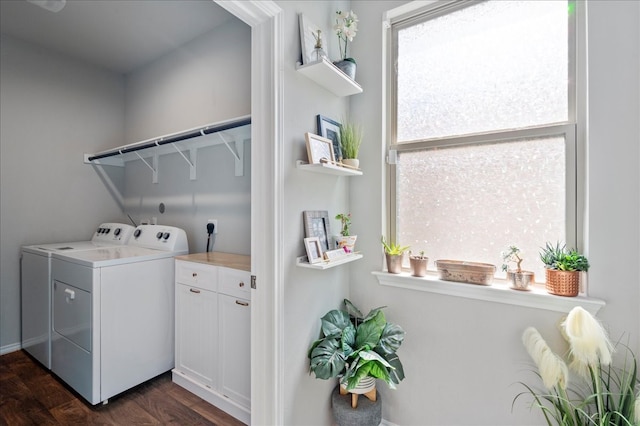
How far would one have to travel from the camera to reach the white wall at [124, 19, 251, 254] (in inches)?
87.5

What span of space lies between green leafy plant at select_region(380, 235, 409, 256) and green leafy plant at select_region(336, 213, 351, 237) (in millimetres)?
220

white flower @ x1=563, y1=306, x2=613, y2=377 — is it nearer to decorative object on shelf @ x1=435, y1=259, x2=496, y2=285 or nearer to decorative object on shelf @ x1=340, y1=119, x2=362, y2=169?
decorative object on shelf @ x1=435, y1=259, x2=496, y2=285

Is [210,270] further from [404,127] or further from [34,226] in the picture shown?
[34,226]

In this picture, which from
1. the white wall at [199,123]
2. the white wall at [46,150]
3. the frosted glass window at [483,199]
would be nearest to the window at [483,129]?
the frosted glass window at [483,199]

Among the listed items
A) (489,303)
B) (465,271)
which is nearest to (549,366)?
(489,303)

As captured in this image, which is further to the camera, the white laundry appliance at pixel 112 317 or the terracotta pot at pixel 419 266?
the white laundry appliance at pixel 112 317

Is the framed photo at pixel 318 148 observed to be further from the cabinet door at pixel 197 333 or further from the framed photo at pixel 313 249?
the cabinet door at pixel 197 333

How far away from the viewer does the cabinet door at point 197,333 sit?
1820mm

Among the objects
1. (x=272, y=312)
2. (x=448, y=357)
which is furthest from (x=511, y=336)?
(x=272, y=312)

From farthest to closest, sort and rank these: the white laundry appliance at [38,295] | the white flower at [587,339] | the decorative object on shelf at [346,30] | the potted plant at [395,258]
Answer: the white laundry appliance at [38,295] < the potted plant at [395,258] < the decorative object on shelf at [346,30] < the white flower at [587,339]

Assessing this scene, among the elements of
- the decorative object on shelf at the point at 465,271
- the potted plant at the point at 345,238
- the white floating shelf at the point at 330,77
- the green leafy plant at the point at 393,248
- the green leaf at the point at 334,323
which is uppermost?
the white floating shelf at the point at 330,77

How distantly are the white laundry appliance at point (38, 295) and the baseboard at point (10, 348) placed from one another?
1.8 inches

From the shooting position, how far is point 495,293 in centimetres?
138

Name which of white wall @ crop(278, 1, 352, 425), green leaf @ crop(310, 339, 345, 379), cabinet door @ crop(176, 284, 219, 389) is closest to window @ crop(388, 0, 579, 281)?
white wall @ crop(278, 1, 352, 425)
